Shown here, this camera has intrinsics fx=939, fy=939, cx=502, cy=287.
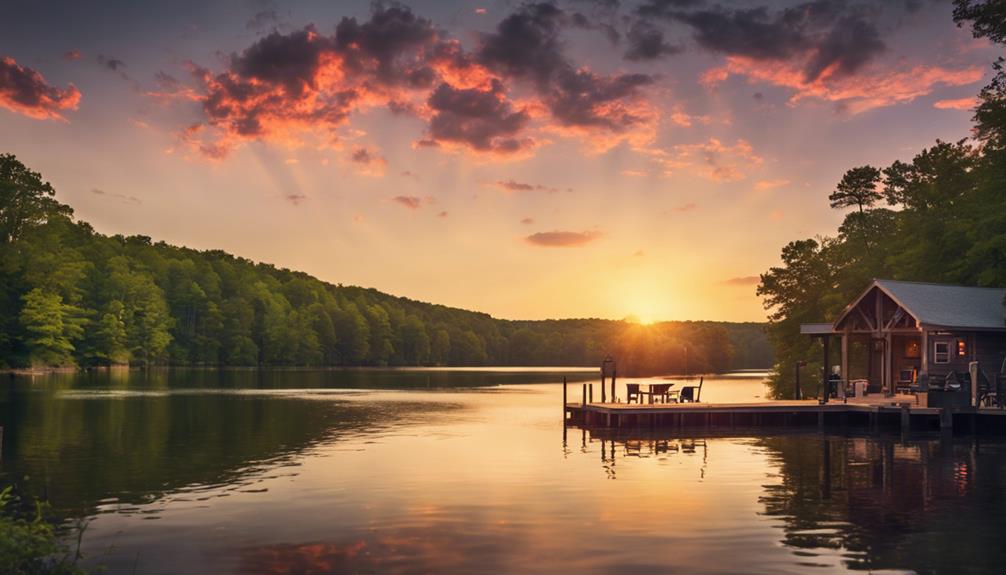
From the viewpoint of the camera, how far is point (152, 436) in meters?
40.2

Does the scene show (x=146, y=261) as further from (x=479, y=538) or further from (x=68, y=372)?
(x=479, y=538)

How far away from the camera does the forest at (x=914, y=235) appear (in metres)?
55.7

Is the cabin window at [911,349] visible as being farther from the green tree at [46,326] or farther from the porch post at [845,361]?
the green tree at [46,326]

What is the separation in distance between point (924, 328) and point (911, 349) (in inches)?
260

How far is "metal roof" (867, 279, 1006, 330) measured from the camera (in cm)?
4553

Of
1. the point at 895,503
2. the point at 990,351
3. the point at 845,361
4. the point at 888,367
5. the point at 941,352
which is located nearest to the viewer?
the point at 895,503

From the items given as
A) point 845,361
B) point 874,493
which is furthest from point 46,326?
point 874,493

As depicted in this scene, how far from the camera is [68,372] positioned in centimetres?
11088

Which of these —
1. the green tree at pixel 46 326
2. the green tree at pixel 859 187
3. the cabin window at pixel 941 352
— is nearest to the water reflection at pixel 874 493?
the cabin window at pixel 941 352

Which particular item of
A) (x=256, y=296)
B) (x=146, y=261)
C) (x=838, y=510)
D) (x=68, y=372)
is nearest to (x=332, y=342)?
(x=256, y=296)

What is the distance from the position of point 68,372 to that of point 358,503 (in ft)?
326

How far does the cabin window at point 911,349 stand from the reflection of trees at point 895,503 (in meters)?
12.4

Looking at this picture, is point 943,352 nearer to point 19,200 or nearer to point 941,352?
point 941,352

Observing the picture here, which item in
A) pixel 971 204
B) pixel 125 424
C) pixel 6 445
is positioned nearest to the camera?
pixel 6 445
